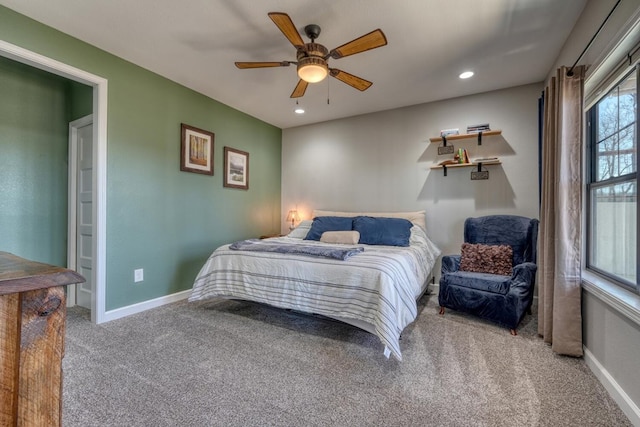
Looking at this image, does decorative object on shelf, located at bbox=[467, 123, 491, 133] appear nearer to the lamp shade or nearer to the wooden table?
the lamp shade

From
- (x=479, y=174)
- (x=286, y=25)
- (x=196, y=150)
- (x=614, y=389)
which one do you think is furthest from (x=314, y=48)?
(x=614, y=389)

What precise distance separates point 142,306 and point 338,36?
3.30m

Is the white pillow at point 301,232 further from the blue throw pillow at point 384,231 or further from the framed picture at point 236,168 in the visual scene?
the framed picture at point 236,168

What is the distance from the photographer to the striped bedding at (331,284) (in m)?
2.10

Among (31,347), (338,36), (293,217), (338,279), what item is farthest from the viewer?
(293,217)

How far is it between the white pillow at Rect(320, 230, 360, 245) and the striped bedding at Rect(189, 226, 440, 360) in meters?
0.73

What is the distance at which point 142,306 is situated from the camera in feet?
10.2

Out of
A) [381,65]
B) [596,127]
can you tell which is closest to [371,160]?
[381,65]

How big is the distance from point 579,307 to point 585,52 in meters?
1.81

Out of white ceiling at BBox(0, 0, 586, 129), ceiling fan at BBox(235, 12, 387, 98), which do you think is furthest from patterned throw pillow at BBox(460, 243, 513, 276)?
ceiling fan at BBox(235, 12, 387, 98)

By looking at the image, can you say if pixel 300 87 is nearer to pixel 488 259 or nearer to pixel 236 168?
pixel 236 168

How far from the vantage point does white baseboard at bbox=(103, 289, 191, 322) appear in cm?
285

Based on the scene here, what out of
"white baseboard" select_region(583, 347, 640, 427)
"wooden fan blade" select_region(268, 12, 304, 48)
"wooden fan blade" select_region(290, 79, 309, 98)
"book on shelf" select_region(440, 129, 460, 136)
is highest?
"wooden fan blade" select_region(268, 12, 304, 48)

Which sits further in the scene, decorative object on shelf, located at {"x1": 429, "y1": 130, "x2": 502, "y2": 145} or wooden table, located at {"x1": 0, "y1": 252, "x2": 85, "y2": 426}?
decorative object on shelf, located at {"x1": 429, "y1": 130, "x2": 502, "y2": 145}
